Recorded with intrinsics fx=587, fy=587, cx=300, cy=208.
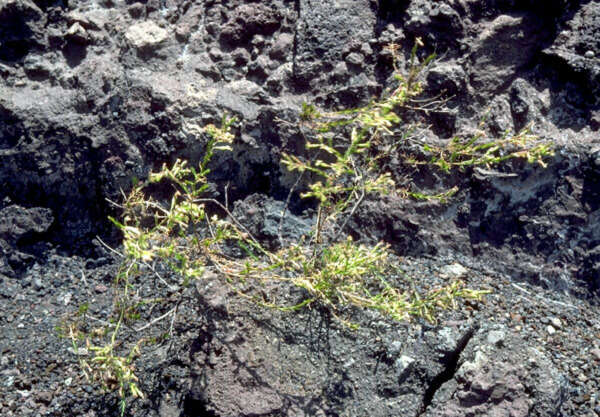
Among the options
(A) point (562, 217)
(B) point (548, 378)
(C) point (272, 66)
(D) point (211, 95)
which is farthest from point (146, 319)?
(A) point (562, 217)

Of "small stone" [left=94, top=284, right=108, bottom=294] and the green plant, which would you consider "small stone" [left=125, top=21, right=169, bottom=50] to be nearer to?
the green plant

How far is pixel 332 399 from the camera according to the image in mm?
2125

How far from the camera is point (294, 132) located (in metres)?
2.46

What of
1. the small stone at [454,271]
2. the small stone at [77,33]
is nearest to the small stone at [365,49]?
the small stone at [454,271]

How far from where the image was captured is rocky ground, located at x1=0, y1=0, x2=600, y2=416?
7.82 ft

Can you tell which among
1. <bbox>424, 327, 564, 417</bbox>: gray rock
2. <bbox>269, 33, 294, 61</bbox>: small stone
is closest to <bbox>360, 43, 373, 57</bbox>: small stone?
<bbox>269, 33, 294, 61</bbox>: small stone

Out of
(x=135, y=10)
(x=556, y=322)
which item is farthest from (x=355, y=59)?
(x=556, y=322)

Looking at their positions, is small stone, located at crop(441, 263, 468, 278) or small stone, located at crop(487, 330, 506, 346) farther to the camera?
small stone, located at crop(441, 263, 468, 278)

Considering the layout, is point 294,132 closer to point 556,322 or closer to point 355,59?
point 355,59

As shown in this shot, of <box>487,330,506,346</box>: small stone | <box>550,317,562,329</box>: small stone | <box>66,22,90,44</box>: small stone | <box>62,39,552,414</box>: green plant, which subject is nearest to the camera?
<box>62,39,552,414</box>: green plant

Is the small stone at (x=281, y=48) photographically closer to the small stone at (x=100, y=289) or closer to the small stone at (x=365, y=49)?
the small stone at (x=365, y=49)

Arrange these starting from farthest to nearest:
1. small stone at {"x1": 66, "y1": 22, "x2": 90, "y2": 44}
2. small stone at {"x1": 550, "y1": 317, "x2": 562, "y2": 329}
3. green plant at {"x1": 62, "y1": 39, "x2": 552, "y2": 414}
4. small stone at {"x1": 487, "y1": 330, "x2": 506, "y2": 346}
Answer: small stone at {"x1": 66, "y1": 22, "x2": 90, "y2": 44}
small stone at {"x1": 550, "y1": 317, "x2": 562, "y2": 329}
small stone at {"x1": 487, "y1": 330, "x2": 506, "y2": 346}
green plant at {"x1": 62, "y1": 39, "x2": 552, "y2": 414}

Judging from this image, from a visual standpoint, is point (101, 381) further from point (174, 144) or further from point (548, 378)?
point (548, 378)

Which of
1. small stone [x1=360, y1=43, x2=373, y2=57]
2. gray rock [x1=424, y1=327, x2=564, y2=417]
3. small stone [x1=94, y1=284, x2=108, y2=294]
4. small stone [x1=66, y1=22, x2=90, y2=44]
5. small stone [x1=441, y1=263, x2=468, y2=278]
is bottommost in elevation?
small stone [x1=94, y1=284, x2=108, y2=294]
